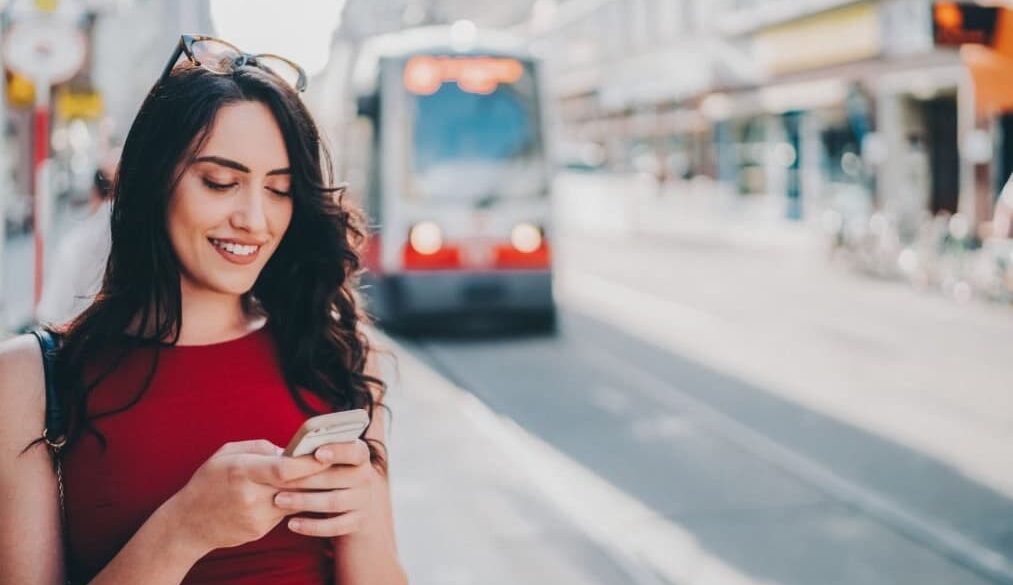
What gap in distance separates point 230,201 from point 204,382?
26 cm

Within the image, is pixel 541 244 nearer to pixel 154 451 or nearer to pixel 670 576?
pixel 670 576

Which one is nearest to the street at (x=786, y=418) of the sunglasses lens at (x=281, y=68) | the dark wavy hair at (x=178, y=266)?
the dark wavy hair at (x=178, y=266)

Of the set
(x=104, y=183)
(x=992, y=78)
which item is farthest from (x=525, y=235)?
(x=104, y=183)

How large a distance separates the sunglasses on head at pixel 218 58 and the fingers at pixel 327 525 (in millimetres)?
658

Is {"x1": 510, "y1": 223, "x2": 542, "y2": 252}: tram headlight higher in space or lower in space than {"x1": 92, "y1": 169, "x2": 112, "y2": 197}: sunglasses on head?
lower

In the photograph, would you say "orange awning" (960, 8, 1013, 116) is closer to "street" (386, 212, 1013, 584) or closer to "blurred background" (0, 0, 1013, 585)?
"blurred background" (0, 0, 1013, 585)

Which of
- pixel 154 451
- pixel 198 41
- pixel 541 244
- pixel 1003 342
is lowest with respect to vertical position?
pixel 1003 342

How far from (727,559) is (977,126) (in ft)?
53.2

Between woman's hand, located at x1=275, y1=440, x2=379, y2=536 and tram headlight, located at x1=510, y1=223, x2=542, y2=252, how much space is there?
10694mm

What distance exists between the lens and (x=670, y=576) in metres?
5.05

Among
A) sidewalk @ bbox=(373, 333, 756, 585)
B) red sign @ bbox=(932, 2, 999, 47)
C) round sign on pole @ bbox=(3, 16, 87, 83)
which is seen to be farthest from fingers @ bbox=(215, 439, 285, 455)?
red sign @ bbox=(932, 2, 999, 47)

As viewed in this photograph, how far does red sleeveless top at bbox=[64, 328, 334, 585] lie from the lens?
1.64 m

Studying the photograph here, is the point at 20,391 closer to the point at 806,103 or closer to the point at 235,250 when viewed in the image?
the point at 235,250

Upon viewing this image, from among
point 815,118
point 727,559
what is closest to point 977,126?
point 815,118
